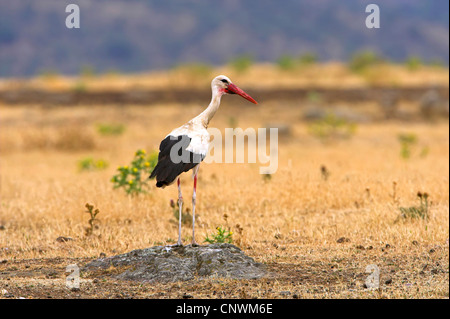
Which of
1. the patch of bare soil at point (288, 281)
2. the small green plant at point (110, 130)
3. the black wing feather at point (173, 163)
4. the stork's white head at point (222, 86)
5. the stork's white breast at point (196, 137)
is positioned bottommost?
the patch of bare soil at point (288, 281)

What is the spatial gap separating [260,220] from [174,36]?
156 m

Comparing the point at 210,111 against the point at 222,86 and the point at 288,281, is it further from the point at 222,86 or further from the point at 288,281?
the point at 288,281

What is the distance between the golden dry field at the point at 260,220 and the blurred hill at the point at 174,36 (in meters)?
124

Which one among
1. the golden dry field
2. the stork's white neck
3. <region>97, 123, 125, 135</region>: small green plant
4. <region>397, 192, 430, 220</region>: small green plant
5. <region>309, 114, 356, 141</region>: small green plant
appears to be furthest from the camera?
<region>97, 123, 125, 135</region>: small green plant

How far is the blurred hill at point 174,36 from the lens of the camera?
489ft

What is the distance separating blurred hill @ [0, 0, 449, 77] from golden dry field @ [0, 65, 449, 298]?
124 m

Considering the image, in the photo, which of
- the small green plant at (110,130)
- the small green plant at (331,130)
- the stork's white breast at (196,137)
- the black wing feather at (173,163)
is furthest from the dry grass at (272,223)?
the small green plant at (110,130)

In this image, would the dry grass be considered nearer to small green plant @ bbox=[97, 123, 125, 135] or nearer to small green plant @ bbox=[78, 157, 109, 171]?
small green plant @ bbox=[78, 157, 109, 171]

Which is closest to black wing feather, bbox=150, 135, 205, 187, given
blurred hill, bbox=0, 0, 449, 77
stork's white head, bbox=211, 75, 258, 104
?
stork's white head, bbox=211, 75, 258, 104

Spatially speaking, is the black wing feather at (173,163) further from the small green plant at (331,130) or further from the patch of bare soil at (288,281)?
the small green plant at (331,130)

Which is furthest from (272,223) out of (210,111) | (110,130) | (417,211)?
(110,130)

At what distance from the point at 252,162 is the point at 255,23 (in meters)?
167

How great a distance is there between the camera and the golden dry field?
667 cm

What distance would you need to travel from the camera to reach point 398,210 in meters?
9.84
